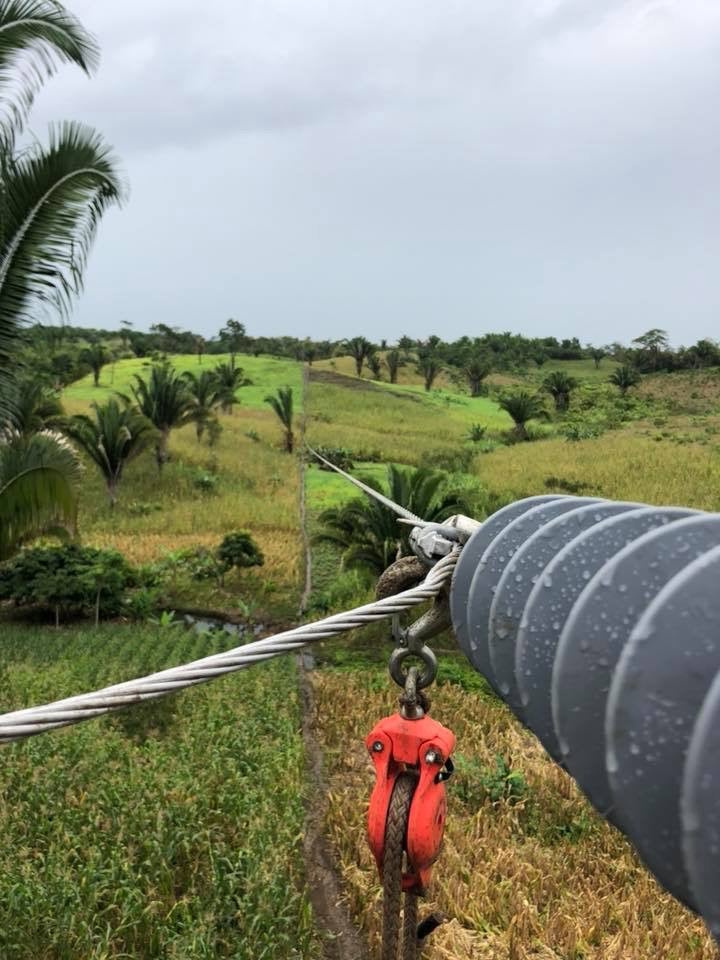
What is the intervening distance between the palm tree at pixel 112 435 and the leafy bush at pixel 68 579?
4.77 metres

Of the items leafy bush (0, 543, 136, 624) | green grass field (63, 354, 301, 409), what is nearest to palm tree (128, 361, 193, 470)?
leafy bush (0, 543, 136, 624)

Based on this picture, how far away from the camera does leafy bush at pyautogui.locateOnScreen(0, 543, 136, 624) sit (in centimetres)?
1091

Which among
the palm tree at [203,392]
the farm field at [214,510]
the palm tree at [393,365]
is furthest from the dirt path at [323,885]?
the palm tree at [393,365]

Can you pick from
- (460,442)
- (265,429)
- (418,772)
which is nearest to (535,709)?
(418,772)

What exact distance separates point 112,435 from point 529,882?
13648mm

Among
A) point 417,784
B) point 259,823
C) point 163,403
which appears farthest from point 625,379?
point 417,784

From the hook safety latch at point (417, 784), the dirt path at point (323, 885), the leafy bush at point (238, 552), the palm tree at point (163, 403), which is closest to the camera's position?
the hook safety latch at point (417, 784)

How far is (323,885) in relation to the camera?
14.8 ft

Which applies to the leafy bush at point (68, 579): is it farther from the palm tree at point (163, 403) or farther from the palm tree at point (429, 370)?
the palm tree at point (429, 370)

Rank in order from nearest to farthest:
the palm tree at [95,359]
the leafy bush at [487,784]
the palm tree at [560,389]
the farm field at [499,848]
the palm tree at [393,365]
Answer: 1. the farm field at [499,848]
2. the leafy bush at [487,784]
3. the palm tree at [560,389]
4. the palm tree at [95,359]
5. the palm tree at [393,365]

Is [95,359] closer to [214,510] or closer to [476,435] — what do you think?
[476,435]

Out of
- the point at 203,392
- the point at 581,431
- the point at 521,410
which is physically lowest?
the point at 581,431

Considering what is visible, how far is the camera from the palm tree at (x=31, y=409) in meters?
6.16

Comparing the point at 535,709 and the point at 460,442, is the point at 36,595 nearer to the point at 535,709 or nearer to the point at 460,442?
the point at 535,709
